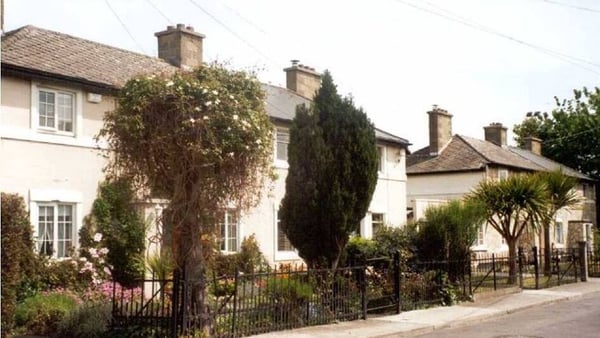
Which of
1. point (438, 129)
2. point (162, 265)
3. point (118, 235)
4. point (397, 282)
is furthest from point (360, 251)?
point (438, 129)

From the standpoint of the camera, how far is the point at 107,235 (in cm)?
1717

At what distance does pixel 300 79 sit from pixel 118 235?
13.5m

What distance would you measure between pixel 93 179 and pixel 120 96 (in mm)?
7204

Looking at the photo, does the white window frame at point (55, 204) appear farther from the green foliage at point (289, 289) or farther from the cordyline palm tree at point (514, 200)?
the cordyline palm tree at point (514, 200)

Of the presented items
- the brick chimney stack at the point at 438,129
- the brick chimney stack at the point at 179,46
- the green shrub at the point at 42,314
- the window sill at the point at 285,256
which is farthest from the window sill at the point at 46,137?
the brick chimney stack at the point at 438,129

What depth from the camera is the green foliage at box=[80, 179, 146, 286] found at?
56.1ft

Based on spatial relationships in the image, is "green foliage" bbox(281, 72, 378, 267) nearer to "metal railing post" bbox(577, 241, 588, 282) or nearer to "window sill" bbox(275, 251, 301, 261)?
"window sill" bbox(275, 251, 301, 261)

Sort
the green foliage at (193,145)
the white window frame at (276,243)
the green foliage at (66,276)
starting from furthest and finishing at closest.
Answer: the white window frame at (276,243) < the green foliage at (66,276) < the green foliage at (193,145)

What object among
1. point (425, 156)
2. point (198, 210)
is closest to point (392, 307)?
point (198, 210)

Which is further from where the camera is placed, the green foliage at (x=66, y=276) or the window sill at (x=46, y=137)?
the window sill at (x=46, y=137)

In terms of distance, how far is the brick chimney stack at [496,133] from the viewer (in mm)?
39875

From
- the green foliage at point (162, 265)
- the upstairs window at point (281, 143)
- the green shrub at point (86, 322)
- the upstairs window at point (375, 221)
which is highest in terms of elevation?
the upstairs window at point (281, 143)

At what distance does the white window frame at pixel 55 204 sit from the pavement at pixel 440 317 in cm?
680

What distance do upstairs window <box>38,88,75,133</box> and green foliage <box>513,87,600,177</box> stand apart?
40.3 m
